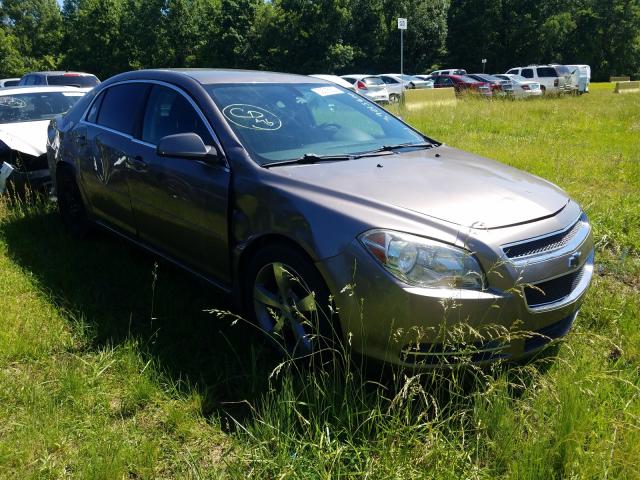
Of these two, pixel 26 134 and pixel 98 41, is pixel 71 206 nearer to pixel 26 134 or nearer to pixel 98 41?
pixel 26 134

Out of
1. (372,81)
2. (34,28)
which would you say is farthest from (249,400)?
(34,28)

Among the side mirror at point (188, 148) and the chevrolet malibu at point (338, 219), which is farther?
the side mirror at point (188, 148)

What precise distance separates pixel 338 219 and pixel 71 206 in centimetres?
370

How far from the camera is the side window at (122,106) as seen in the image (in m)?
4.18

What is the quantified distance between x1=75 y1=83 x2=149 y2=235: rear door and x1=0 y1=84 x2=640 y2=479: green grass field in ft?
1.79

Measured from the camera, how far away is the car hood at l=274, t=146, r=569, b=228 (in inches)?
102

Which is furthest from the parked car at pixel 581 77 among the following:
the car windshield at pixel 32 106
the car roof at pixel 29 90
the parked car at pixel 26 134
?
the parked car at pixel 26 134

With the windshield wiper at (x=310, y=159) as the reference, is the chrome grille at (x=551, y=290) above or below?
below

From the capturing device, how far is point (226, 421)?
260 cm

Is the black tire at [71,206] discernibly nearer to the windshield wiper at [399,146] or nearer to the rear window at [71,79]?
the windshield wiper at [399,146]

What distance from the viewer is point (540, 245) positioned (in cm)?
256

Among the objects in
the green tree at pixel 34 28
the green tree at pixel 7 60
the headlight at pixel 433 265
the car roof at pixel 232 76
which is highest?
the green tree at pixel 34 28

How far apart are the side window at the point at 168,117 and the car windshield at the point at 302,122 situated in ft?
0.62

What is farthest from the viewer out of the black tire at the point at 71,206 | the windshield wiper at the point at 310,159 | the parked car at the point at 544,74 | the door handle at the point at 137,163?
the parked car at the point at 544,74
